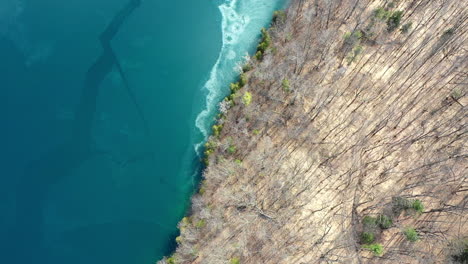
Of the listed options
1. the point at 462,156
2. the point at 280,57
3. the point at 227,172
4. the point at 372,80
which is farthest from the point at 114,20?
the point at 462,156

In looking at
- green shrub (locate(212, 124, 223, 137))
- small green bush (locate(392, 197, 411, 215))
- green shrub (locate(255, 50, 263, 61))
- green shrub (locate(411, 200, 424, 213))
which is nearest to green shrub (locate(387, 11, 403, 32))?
green shrub (locate(255, 50, 263, 61))

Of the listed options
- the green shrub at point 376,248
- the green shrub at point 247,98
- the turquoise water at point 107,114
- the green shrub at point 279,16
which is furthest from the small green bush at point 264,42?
the green shrub at point 376,248

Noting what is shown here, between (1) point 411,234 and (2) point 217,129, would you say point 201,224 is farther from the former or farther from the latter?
(1) point 411,234

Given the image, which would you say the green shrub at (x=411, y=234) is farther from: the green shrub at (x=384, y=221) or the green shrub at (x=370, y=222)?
the green shrub at (x=370, y=222)

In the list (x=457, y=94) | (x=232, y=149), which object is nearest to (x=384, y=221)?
(x=232, y=149)

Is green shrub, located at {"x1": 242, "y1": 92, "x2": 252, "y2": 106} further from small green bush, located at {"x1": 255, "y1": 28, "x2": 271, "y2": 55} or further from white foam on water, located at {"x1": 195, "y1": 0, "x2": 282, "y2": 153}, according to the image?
small green bush, located at {"x1": 255, "y1": 28, "x2": 271, "y2": 55}

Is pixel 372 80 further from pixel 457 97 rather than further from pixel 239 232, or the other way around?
pixel 239 232
